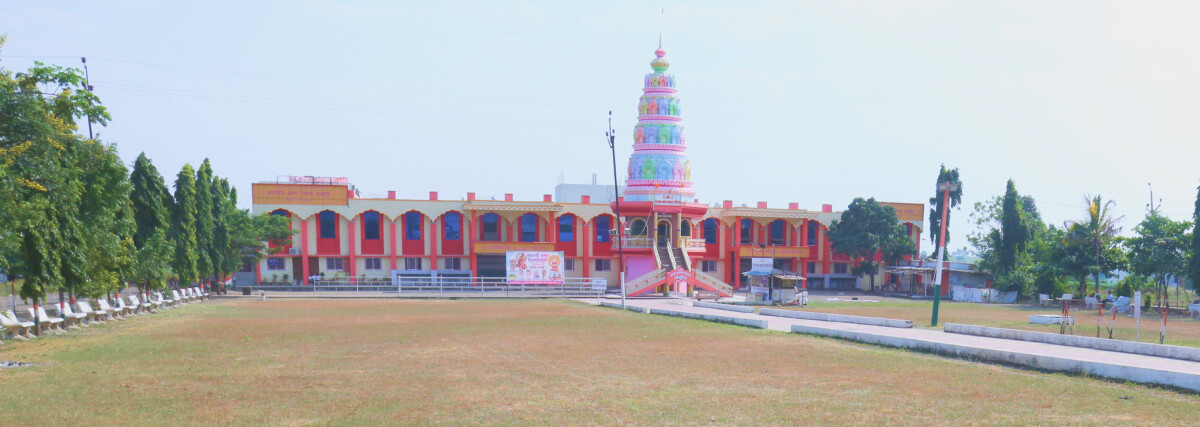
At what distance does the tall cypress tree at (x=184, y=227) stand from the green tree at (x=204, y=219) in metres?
1.81

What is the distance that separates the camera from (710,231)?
6106 cm

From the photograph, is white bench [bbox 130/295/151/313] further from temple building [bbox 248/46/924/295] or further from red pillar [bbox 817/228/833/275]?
red pillar [bbox 817/228/833/275]

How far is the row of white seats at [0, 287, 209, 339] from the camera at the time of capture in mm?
18188

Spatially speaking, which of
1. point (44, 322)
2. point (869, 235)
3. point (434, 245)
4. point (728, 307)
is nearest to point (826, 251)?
point (869, 235)

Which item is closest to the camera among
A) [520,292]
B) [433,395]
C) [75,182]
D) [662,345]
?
[433,395]

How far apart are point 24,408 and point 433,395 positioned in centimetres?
507

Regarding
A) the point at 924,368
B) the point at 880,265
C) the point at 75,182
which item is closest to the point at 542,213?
the point at 880,265

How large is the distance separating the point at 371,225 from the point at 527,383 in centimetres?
4634

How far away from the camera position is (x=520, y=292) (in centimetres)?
4919

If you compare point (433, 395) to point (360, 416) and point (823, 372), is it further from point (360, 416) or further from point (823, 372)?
point (823, 372)

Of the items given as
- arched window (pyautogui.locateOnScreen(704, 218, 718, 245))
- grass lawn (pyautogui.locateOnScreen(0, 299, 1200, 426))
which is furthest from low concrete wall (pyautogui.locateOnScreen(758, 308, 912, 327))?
arched window (pyautogui.locateOnScreen(704, 218, 718, 245))

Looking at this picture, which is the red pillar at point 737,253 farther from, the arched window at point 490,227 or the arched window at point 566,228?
the arched window at point 490,227

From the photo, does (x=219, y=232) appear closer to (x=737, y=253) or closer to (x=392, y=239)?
(x=392, y=239)

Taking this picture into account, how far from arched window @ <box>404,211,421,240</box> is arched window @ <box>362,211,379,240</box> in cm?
203
